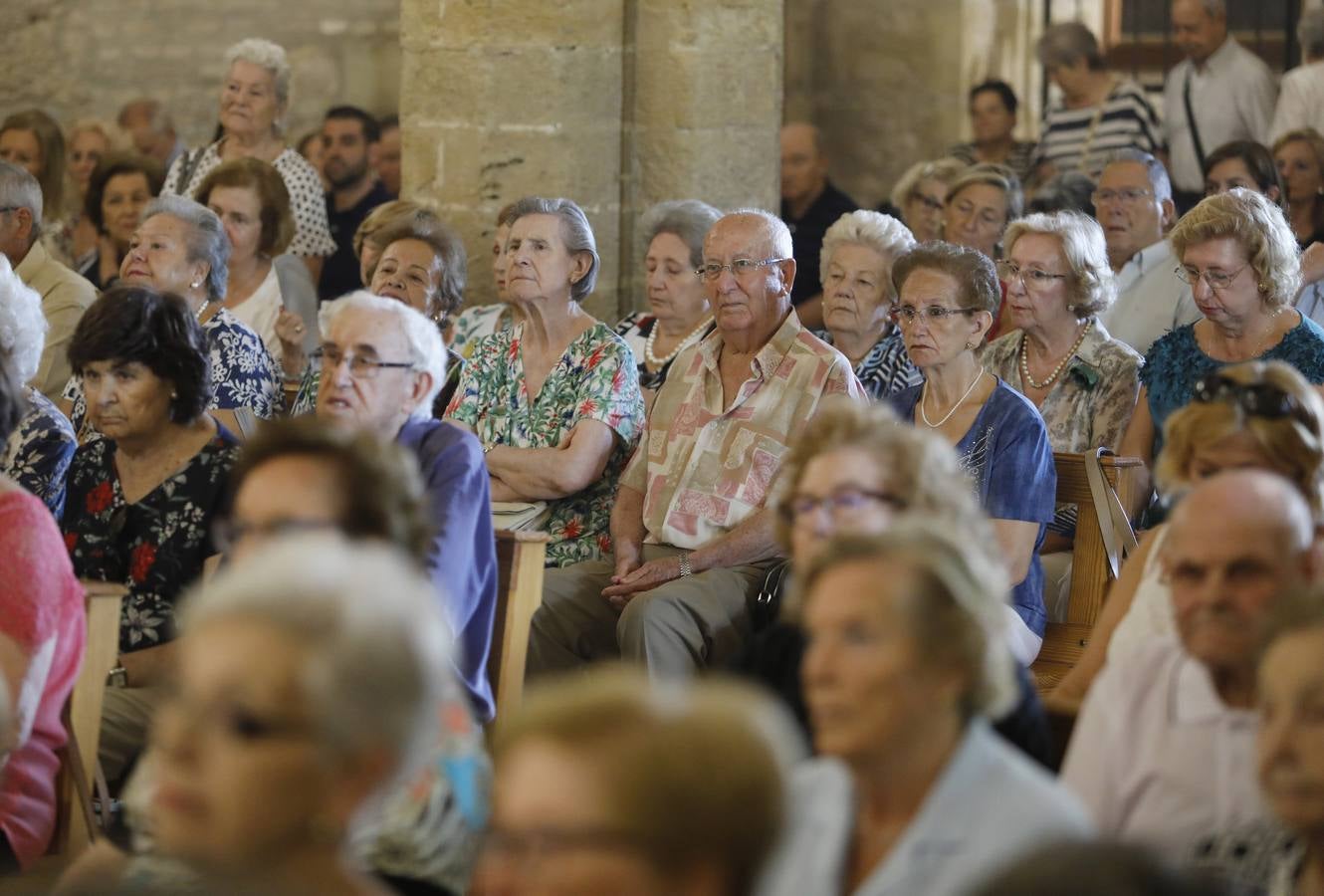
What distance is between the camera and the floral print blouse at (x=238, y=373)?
511 centimetres

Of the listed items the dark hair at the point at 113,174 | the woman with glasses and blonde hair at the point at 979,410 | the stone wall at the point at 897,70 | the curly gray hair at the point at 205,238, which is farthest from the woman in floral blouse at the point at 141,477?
the stone wall at the point at 897,70

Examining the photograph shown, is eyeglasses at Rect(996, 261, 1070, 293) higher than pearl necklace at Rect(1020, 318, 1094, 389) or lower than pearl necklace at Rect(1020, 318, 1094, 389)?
higher

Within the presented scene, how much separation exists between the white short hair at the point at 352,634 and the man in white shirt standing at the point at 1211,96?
20.3ft

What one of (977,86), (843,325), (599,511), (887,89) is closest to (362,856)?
(599,511)

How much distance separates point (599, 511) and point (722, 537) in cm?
47

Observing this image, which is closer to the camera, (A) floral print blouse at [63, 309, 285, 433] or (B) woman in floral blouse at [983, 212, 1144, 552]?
(B) woman in floral blouse at [983, 212, 1144, 552]

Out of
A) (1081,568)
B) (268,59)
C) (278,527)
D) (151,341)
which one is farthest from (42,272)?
(278,527)

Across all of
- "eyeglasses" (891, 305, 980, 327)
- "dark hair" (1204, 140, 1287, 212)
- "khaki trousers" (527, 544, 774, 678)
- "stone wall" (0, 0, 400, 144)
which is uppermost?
"stone wall" (0, 0, 400, 144)

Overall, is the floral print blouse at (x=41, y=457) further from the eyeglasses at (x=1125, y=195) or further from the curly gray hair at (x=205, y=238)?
the eyeglasses at (x=1125, y=195)

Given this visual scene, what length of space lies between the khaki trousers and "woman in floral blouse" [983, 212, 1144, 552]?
1027 millimetres

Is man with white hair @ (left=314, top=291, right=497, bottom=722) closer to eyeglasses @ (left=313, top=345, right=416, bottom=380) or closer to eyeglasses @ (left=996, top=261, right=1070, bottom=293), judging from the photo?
eyeglasses @ (left=313, top=345, right=416, bottom=380)

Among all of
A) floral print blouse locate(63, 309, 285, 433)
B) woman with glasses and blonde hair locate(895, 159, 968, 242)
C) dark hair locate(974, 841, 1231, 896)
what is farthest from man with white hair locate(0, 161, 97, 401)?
dark hair locate(974, 841, 1231, 896)

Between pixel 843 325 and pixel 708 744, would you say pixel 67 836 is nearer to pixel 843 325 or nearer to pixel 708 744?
pixel 708 744

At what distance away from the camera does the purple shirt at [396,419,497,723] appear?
135 inches
